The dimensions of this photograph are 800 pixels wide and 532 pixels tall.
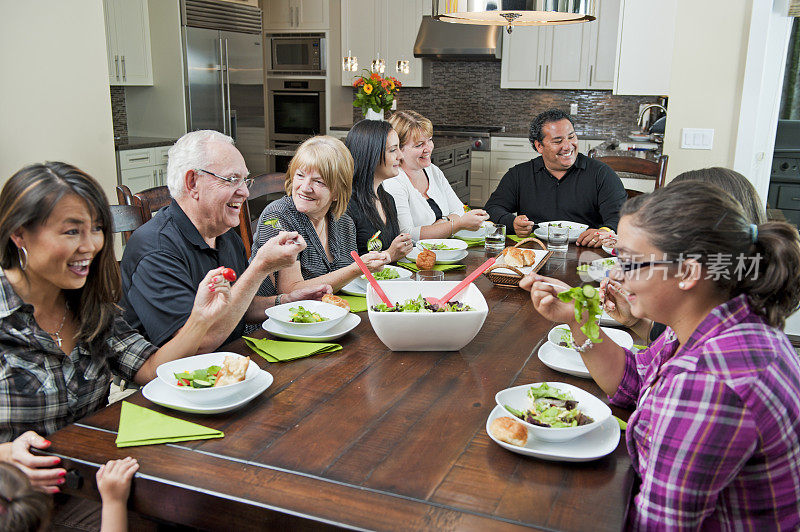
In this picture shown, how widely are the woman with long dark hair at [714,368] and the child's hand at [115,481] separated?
2.77 feet

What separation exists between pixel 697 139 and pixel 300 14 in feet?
15.3

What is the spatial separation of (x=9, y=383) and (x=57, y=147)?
2918mm

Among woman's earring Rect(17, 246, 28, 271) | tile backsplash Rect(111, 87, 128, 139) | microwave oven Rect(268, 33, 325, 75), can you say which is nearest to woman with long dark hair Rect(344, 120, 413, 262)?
woman's earring Rect(17, 246, 28, 271)

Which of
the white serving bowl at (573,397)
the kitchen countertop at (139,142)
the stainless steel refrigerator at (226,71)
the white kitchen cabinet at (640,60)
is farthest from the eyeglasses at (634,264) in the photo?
the stainless steel refrigerator at (226,71)

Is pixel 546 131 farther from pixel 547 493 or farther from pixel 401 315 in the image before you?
pixel 547 493

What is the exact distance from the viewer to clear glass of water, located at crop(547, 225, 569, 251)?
114 inches

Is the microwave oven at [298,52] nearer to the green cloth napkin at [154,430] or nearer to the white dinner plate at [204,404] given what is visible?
the white dinner plate at [204,404]

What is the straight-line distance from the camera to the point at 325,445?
125 cm

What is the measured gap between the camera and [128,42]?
553cm

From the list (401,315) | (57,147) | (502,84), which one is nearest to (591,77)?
(502,84)

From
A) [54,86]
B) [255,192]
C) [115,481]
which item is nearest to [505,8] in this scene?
[255,192]

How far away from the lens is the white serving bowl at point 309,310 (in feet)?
5.90

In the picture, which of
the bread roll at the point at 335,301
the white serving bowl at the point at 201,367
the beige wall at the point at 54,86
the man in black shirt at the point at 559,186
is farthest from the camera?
the beige wall at the point at 54,86

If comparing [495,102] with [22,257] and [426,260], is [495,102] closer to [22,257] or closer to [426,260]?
[426,260]
